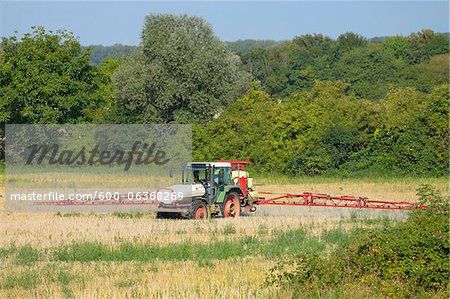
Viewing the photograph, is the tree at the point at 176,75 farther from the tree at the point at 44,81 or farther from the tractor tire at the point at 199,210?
the tractor tire at the point at 199,210

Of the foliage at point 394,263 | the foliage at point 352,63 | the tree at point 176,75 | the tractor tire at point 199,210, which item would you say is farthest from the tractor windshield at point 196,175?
the foliage at point 352,63

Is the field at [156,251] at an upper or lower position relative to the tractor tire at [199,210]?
lower

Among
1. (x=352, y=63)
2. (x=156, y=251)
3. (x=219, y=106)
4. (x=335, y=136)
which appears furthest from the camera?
(x=352, y=63)

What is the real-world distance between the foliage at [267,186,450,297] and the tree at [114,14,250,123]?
1603 inches

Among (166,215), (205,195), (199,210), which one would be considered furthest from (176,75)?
(199,210)

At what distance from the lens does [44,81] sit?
57.1 metres

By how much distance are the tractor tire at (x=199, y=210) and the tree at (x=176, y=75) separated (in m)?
27.9

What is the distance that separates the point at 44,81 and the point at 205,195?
108 feet

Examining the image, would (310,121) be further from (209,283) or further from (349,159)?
(209,283)

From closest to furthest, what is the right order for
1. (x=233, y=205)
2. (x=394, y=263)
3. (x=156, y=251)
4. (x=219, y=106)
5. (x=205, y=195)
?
1. (x=394, y=263)
2. (x=156, y=251)
3. (x=205, y=195)
4. (x=233, y=205)
5. (x=219, y=106)

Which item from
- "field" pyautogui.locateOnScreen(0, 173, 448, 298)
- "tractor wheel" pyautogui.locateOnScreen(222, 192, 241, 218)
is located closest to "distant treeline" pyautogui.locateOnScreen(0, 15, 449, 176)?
"field" pyautogui.locateOnScreen(0, 173, 448, 298)

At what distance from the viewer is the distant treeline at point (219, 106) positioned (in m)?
45.5

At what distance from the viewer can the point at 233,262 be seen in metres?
17.2

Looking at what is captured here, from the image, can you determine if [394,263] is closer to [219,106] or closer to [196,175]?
[196,175]
